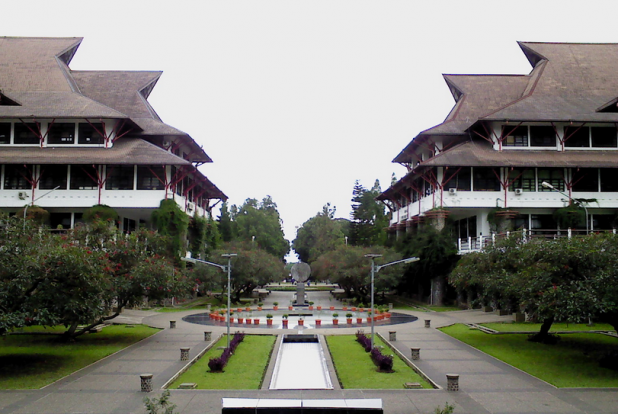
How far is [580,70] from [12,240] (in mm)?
49305

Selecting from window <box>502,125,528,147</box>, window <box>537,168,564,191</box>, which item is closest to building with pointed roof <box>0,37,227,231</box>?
window <box>502,125,528,147</box>

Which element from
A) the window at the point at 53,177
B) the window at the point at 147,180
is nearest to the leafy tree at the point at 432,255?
the window at the point at 147,180

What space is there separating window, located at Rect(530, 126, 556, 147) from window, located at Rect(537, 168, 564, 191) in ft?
9.15

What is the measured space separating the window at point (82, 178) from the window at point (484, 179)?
31126mm

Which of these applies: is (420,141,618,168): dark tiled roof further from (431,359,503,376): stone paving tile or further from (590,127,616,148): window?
(431,359,503,376): stone paving tile

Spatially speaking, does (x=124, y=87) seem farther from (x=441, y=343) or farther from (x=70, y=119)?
(x=441, y=343)

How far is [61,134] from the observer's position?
46.0 meters

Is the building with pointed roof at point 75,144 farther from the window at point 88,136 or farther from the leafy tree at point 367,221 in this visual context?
the leafy tree at point 367,221

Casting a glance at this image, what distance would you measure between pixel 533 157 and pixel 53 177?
39.1 metres

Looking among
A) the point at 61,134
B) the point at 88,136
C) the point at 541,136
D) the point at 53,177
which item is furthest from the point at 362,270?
Result: the point at 61,134

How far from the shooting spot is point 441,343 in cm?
2806

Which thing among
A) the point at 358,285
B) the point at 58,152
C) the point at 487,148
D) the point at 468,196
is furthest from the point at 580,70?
the point at 58,152

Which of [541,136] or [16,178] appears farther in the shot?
[541,136]

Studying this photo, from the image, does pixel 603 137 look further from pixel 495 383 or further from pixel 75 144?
pixel 75 144
